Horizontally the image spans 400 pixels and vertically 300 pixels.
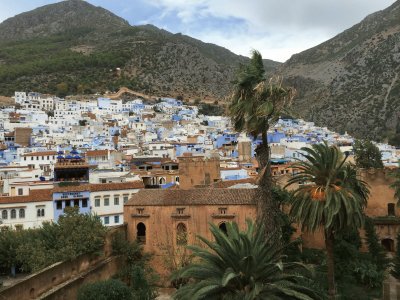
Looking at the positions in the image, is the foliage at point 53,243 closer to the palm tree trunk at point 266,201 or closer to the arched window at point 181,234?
the arched window at point 181,234

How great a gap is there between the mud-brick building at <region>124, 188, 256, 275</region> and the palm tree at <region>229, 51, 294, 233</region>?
887 cm

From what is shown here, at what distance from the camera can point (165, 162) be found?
55781 millimetres

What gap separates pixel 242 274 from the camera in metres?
11.6

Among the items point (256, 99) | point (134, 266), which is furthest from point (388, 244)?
point (256, 99)

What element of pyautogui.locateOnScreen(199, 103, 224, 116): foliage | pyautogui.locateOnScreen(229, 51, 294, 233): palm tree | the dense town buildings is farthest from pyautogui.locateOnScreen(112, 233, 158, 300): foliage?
pyautogui.locateOnScreen(199, 103, 224, 116): foliage

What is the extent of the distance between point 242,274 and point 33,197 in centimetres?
2562

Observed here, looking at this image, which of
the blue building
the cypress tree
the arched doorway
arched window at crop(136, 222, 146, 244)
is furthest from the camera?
the blue building

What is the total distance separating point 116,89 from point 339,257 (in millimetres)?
124028

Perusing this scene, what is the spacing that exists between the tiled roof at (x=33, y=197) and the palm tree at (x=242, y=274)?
2395cm

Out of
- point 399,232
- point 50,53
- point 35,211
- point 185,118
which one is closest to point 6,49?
point 50,53

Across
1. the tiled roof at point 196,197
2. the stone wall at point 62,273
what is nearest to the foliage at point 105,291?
the stone wall at point 62,273

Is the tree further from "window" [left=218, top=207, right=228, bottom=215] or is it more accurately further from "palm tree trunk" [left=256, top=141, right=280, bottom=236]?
"palm tree trunk" [left=256, top=141, right=280, bottom=236]

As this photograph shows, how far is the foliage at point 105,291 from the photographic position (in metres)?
17.7

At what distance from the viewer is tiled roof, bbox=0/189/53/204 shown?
1277 inches
